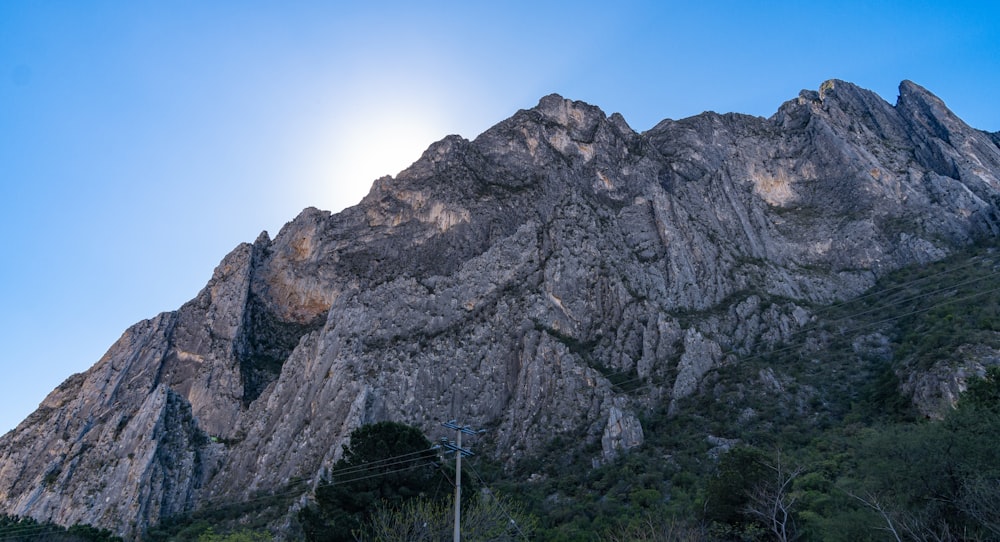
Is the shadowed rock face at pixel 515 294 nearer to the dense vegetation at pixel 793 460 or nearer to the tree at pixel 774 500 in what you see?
the dense vegetation at pixel 793 460

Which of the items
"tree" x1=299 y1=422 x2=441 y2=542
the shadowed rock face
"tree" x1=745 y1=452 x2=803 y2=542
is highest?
the shadowed rock face

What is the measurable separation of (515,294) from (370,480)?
34.2 m

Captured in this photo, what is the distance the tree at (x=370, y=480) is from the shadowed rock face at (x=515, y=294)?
15.4m

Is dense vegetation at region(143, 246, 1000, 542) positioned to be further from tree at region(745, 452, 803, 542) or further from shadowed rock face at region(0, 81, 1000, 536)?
shadowed rock face at region(0, 81, 1000, 536)

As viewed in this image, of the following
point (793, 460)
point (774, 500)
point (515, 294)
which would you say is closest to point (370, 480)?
point (774, 500)

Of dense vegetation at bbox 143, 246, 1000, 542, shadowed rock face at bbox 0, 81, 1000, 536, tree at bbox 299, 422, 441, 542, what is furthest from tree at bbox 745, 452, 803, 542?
tree at bbox 299, 422, 441, 542

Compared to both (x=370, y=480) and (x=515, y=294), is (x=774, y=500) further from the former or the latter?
(x=515, y=294)

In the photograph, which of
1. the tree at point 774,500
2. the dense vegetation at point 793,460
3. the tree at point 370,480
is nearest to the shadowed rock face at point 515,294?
the dense vegetation at point 793,460

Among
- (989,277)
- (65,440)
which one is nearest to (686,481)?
(989,277)

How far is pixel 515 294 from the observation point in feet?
234

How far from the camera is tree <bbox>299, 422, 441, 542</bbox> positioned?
1479 inches

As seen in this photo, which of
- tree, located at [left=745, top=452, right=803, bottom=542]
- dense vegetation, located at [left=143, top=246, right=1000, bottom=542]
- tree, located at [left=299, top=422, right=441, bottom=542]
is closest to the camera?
dense vegetation, located at [left=143, top=246, right=1000, bottom=542]

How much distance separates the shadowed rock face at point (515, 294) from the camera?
207ft

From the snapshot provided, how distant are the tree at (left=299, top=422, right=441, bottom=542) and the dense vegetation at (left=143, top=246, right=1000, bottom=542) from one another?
118 mm
